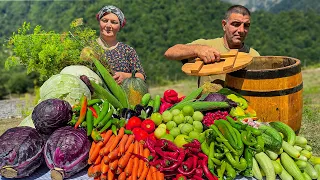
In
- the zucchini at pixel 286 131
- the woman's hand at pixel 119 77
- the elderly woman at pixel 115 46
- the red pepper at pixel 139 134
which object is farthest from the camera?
the elderly woman at pixel 115 46

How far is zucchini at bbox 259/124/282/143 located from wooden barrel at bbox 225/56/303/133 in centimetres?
45

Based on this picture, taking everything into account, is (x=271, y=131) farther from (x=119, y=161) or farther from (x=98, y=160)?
(x=98, y=160)

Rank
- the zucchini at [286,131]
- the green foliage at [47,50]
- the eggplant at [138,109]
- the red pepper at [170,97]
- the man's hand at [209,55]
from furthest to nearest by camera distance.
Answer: the green foliage at [47,50], the red pepper at [170,97], the man's hand at [209,55], the eggplant at [138,109], the zucchini at [286,131]

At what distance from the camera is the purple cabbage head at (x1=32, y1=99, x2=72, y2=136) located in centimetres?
299

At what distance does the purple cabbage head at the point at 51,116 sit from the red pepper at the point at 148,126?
63cm

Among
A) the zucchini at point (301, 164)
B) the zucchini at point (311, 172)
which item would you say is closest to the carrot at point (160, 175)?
the zucchini at point (301, 164)

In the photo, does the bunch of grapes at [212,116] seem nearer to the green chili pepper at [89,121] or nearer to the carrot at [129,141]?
the carrot at [129,141]

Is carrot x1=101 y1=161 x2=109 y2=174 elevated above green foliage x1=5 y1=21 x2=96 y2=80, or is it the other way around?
green foliage x1=5 y1=21 x2=96 y2=80

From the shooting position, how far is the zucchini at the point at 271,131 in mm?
2975

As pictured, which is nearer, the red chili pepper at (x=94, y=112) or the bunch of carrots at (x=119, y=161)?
the bunch of carrots at (x=119, y=161)

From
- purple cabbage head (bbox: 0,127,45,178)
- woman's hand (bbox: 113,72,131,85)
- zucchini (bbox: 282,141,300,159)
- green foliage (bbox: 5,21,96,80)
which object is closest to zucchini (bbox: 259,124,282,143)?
zucchini (bbox: 282,141,300,159)

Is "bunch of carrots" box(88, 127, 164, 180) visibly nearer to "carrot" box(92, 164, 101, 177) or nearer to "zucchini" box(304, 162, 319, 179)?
"carrot" box(92, 164, 101, 177)

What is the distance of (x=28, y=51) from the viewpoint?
14.3ft

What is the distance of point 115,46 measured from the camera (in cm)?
503
